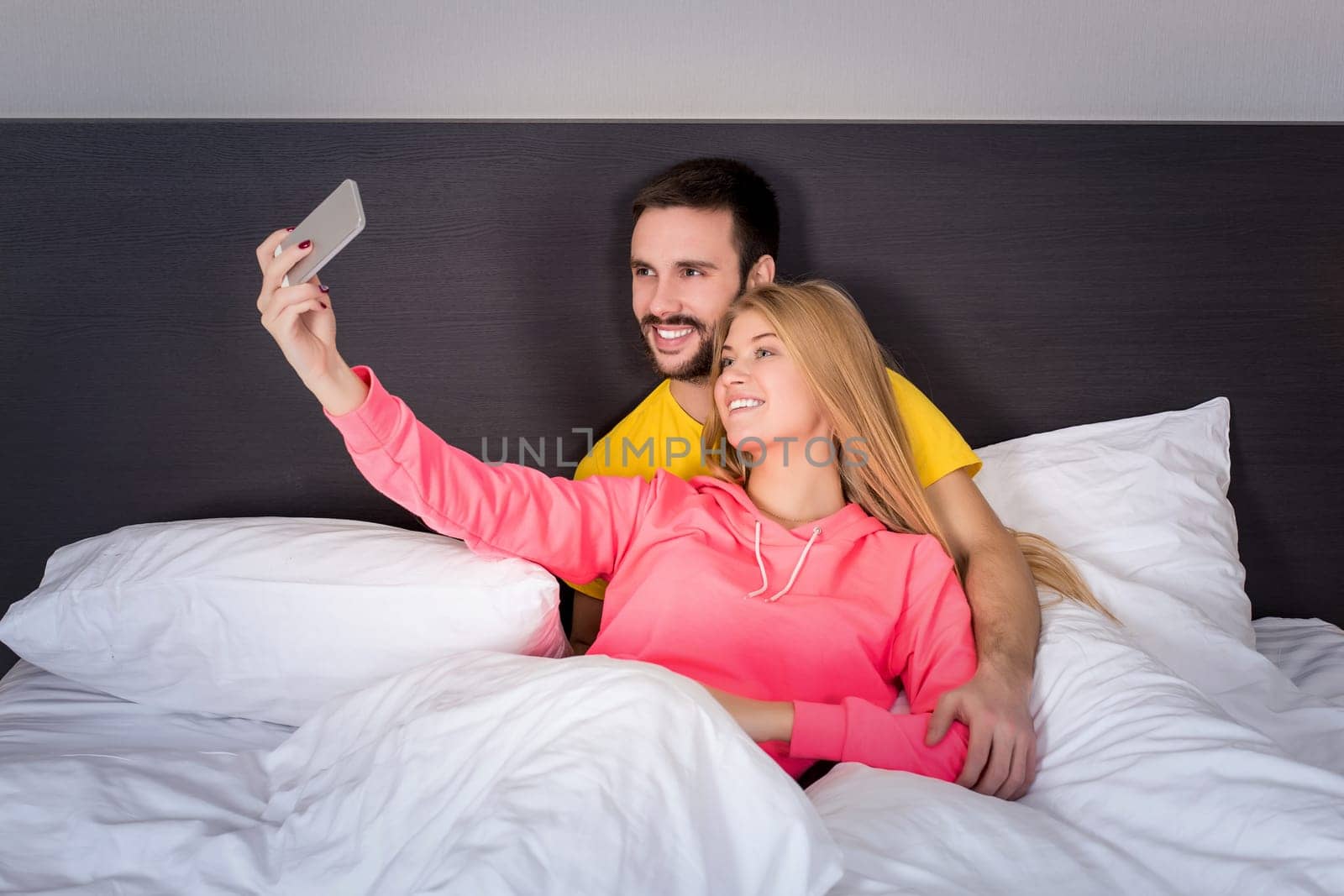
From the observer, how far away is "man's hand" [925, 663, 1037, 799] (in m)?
1.11

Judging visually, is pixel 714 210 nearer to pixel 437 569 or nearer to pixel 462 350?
pixel 462 350

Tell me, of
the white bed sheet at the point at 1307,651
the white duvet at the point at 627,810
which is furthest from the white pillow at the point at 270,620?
the white bed sheet at the point at 1307,651

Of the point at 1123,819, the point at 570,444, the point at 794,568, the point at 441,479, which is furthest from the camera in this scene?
the point at 570,444

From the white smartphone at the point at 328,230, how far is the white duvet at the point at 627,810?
0.47 meters

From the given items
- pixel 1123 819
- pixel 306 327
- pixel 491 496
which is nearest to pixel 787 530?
pixel 491 496

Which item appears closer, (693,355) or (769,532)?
(769,532)

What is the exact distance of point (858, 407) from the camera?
1.40 m

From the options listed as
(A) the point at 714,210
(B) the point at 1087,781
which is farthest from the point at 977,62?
(B) the point at 1087,781

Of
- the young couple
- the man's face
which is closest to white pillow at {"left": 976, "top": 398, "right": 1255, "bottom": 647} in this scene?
the young couple

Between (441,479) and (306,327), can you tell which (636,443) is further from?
(306,327)

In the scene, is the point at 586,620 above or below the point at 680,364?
below

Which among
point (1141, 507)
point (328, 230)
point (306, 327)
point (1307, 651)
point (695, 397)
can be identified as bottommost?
point (1307, 651)

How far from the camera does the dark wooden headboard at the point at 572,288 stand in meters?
1.59

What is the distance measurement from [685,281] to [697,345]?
105 mm
